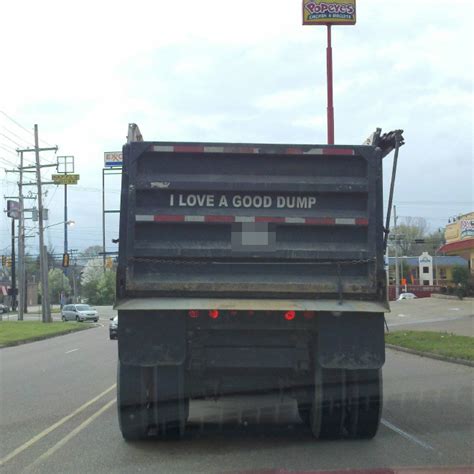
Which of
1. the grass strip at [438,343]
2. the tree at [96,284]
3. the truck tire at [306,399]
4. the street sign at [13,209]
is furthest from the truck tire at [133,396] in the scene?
the tree at [96,284]

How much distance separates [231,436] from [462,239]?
43954 millimetres

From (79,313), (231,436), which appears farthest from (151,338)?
(79,313)

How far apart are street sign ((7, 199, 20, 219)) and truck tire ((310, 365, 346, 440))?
1966 inches

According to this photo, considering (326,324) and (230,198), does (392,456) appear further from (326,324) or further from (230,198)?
(230,198)

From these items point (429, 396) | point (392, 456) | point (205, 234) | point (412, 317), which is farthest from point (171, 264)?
point (412, 317)

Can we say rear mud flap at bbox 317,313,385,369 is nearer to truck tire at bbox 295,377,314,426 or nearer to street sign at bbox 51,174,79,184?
truck tire at bbox 295,377,314,426

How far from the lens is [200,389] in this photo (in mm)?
7418

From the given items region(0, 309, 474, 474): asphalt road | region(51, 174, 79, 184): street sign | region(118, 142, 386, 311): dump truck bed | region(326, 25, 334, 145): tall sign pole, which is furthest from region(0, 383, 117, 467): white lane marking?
region(51, 174, 79, 184): street sign

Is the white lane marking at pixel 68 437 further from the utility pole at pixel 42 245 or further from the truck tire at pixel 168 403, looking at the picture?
the utility pole at pixel 42 245

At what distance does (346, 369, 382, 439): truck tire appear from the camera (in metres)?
6.79

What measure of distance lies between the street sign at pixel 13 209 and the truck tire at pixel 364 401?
1977 inches

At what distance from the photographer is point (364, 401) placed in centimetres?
694

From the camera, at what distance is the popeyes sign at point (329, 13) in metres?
17.0

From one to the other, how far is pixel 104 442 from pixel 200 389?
1.25 meters
